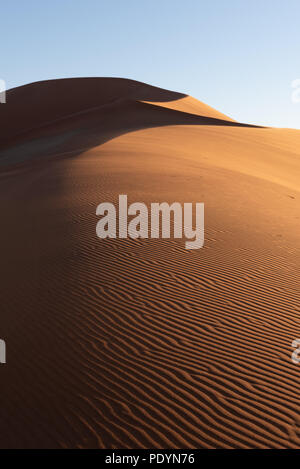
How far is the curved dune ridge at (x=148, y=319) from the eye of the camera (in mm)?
4508

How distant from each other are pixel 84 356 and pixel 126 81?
1875 inches

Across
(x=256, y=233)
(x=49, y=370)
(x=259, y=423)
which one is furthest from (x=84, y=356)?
(x=256, y=233)

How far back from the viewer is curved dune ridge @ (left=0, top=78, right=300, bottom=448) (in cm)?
451

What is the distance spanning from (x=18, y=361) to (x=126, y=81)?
156 feet

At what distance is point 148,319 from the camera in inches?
244

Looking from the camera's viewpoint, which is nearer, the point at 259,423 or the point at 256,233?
the point at 259,423

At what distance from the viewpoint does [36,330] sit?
6074mm

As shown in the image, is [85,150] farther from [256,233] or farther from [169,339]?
[169,339]

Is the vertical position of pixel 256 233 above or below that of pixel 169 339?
above

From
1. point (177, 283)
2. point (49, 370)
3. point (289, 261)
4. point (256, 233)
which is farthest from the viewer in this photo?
point (256, 233)

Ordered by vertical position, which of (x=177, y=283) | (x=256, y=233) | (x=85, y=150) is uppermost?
(x=85, y=150)

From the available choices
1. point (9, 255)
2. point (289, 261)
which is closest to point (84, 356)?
point (9, 255)

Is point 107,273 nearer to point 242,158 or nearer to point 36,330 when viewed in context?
point 36,330
